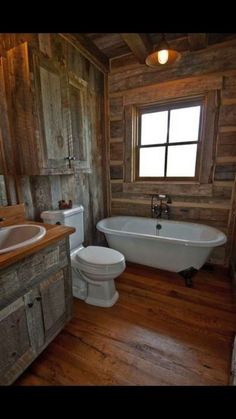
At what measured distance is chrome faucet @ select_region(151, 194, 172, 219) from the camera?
2.49 m

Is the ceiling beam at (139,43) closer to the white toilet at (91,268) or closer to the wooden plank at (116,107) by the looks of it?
the wooden plank at (116,107)

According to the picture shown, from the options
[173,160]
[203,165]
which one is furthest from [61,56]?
[203,165]

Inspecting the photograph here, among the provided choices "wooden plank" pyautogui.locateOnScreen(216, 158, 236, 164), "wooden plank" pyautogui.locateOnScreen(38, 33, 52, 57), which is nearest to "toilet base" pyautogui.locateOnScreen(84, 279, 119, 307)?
"wooden plank" pyautogui.locateOnScreen(216, 158, 236, 164)

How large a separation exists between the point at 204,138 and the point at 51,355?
2558mm

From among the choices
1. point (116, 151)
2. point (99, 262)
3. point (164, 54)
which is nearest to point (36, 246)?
point (99, 262)

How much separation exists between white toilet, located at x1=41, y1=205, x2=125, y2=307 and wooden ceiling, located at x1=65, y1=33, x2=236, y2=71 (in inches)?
70.9

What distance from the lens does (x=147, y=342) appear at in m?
1.36

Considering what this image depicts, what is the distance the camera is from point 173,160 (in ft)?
8.25

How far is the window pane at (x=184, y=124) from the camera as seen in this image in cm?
230

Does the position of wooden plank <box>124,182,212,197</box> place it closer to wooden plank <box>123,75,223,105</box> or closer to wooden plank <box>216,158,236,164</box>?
wooden plank <box>216,158,236,164</box>

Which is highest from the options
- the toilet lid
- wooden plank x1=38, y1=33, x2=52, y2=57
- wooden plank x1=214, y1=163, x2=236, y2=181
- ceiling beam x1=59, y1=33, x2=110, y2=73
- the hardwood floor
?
ceiling beam x1=59, y1=33, x2=110, y2=73

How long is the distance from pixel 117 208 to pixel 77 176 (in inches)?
34.8
